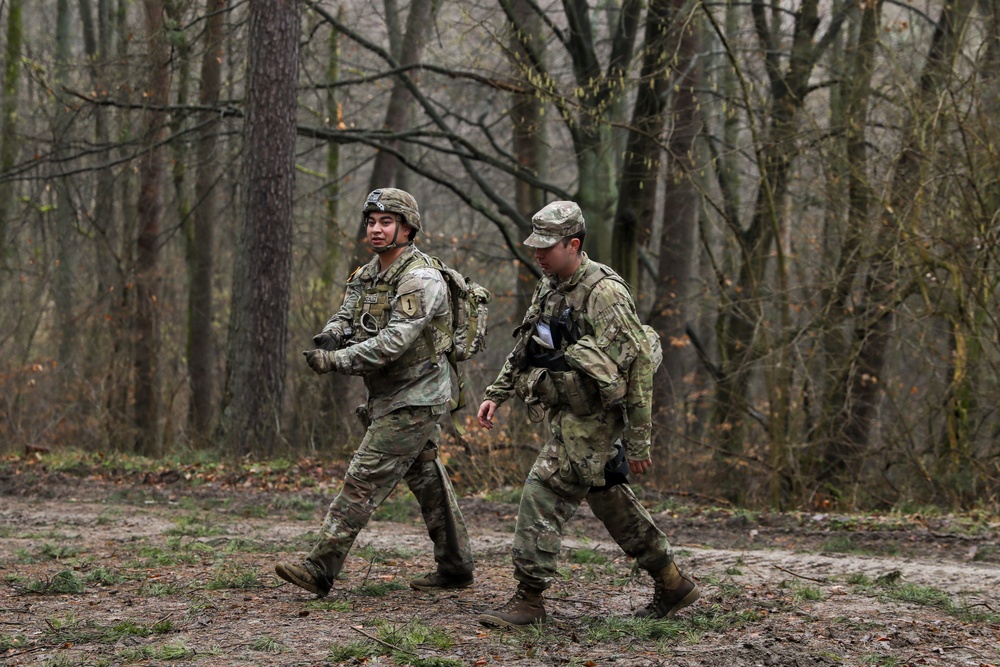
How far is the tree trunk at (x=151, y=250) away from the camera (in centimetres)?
1388

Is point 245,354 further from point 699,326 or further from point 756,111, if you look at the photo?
point 699,326

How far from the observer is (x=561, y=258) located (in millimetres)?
5160

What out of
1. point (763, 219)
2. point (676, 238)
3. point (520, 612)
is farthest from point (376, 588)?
point (676, 238)

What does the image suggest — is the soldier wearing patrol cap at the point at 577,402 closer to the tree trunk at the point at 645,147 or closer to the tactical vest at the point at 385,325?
the tactical vest at the point at 385,325

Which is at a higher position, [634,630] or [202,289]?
[202,289]

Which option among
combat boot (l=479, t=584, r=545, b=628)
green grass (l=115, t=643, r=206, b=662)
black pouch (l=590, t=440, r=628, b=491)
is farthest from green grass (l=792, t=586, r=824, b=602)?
green grass (l=115, t=643, r=206, b=662)

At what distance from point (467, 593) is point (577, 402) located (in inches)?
62.7

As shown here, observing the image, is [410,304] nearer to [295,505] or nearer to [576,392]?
[576,392]

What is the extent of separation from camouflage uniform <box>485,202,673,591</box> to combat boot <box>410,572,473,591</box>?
100cm

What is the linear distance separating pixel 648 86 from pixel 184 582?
8.34m

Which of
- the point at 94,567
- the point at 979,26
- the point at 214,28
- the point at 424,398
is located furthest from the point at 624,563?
the point at 214,28

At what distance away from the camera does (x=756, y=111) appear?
12.1 m

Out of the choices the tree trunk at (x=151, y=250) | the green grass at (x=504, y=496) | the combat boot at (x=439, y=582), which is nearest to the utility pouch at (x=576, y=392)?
the combat boot at (x=439, y=582)

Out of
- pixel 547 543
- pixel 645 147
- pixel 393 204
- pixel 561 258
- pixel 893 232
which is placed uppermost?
pixel 645 147
